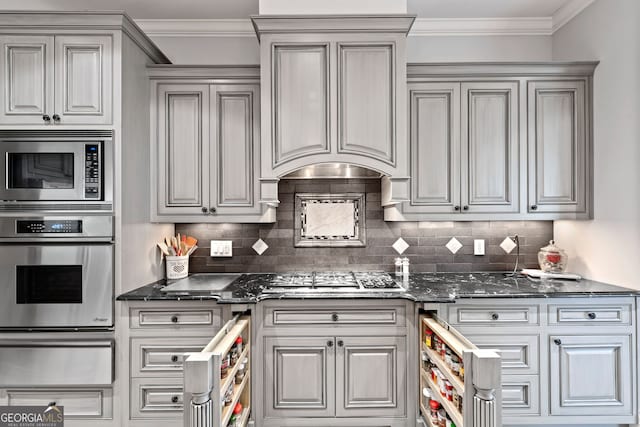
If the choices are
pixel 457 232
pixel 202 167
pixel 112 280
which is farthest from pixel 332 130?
pixel 112 280

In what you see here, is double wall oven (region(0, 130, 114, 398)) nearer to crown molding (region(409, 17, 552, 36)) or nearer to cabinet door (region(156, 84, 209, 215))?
cabinet door (region(156, 84, 209, 215))

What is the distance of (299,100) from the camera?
2279mm

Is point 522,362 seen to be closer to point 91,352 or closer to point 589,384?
point 589,384

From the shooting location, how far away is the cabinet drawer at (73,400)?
2100mm

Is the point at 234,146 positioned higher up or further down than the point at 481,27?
further down

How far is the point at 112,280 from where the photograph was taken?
6.83 feet

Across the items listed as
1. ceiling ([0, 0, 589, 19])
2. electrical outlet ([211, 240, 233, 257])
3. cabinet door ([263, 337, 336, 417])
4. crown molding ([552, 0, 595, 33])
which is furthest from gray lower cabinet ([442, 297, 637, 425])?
ceiling ([0, 0, 589, 19])

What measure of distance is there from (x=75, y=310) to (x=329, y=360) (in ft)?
4.83

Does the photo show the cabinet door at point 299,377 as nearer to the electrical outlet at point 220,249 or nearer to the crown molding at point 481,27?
the electrical outlet at point 220,249

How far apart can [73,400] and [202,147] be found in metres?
1.69

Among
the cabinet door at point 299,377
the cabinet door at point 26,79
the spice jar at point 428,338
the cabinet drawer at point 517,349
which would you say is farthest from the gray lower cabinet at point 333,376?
the cabinet door at point 26,79

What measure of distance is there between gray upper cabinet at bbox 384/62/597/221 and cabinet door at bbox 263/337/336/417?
1.05 m

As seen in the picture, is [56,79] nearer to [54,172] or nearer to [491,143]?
[54,172]

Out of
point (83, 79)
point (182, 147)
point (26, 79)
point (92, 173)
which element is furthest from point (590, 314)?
point (26, 79)
